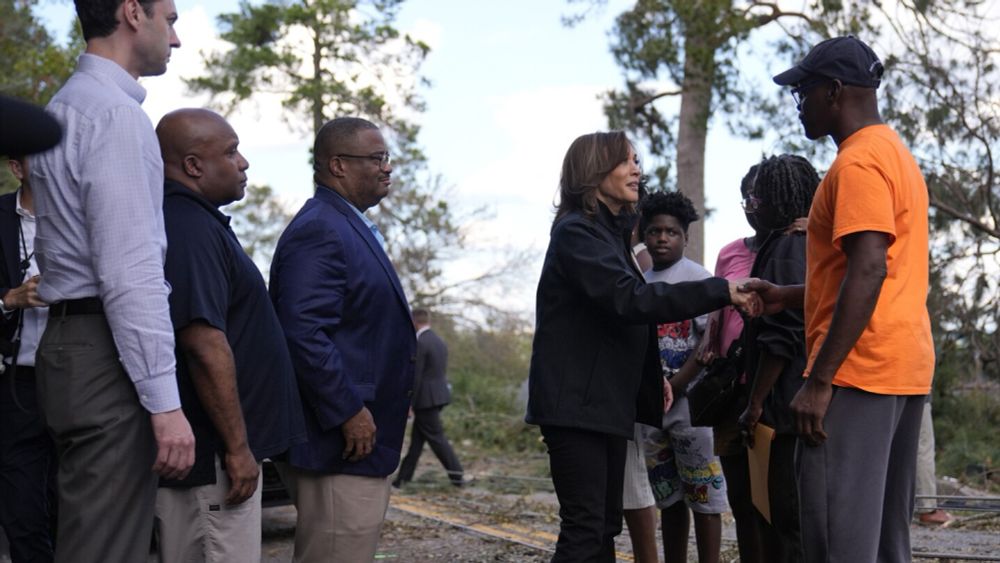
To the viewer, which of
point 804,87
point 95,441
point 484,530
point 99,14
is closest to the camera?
point 95,441

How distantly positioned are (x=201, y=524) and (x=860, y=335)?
2.11 metres

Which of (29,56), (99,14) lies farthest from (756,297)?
(29,56)

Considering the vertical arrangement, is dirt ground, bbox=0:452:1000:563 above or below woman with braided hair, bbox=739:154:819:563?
below

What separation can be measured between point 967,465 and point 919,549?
17.7 feet

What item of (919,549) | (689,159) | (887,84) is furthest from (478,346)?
(919,549)

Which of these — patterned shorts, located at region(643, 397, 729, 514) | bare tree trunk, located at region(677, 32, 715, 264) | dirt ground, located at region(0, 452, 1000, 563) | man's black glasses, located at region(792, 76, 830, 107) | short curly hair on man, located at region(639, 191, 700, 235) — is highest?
bare tree trunk, located at region(677, 32, 715, 264)

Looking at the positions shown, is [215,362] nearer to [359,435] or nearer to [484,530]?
[359,435]

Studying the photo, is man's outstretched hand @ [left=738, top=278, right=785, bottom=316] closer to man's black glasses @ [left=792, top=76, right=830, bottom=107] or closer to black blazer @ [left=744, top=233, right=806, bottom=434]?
black blazer @ [left=744, top=233, right=806, bottom=434]

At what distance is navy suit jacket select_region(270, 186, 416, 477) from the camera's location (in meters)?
4.18

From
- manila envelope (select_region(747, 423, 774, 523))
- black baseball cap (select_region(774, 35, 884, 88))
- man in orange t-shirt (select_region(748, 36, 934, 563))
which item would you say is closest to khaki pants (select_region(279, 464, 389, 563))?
manila envelope (select_region(747, 423, 774, 523))

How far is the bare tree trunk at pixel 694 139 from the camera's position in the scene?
15180 millimetres

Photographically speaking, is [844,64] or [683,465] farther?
[683,465]

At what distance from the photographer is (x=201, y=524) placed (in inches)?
140

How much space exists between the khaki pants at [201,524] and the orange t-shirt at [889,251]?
1.88 m
